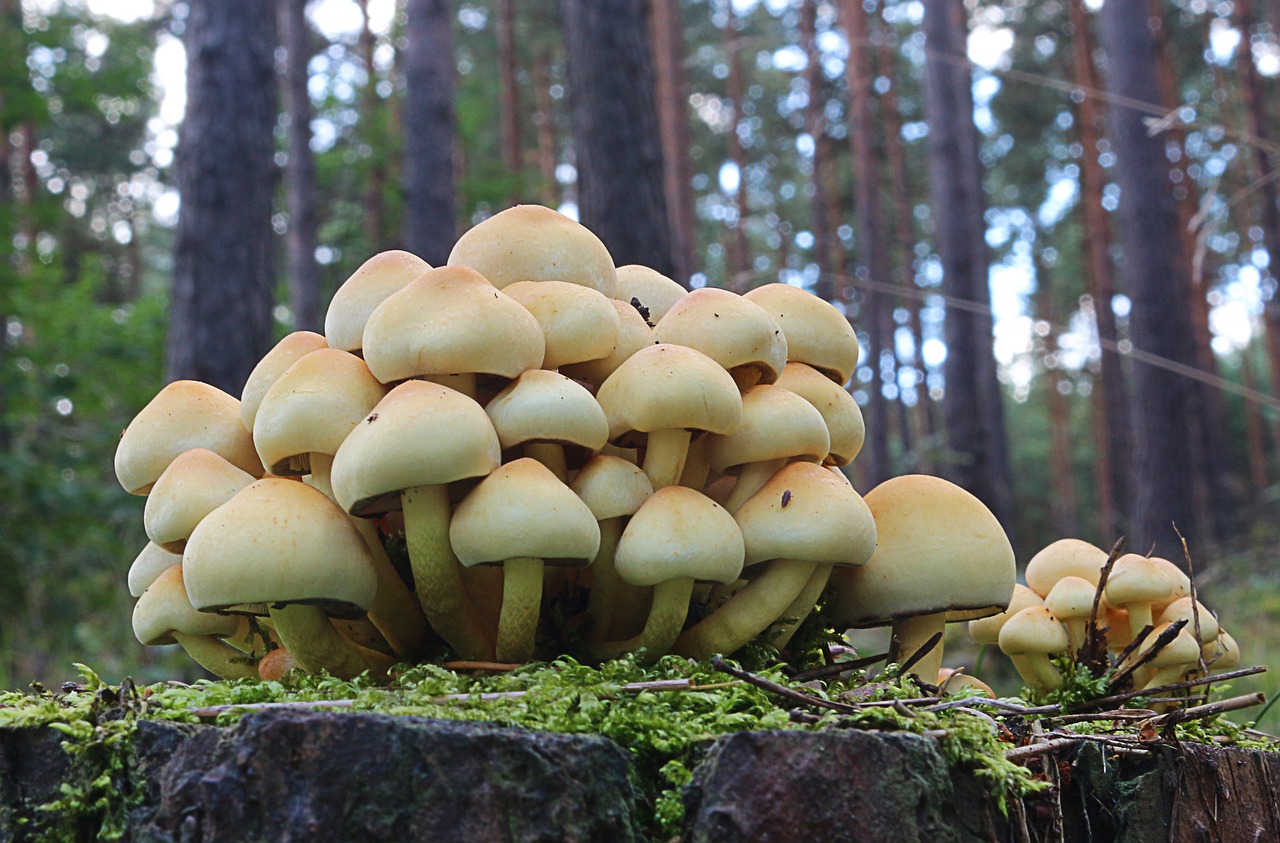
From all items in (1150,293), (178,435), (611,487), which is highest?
(1150,293)

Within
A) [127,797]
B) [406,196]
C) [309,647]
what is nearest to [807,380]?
[309,647]

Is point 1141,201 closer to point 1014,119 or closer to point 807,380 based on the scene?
point 807,380

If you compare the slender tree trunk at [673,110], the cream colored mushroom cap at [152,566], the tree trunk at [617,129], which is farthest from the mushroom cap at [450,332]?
the slender tree trunk at [673,110]

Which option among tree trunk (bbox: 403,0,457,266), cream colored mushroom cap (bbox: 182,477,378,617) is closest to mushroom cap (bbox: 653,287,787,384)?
cream colored mushroom cap (bbox: 182,477,378,617)

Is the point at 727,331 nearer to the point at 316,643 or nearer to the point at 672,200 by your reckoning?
the point at 316,643

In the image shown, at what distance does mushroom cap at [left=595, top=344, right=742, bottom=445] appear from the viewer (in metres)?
1.64

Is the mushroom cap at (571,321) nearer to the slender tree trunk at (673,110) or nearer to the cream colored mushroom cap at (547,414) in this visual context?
the cream colored mushroom cap at (547,414)

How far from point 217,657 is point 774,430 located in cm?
124

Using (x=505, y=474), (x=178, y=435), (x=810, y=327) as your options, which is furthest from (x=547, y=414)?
(x=178, y=435)

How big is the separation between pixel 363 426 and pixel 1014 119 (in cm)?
2261

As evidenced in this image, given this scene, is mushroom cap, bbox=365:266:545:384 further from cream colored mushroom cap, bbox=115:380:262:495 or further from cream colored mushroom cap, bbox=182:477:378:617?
cream colored mushroom cap, bbox=115:380:262:495

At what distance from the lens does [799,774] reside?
1.22m

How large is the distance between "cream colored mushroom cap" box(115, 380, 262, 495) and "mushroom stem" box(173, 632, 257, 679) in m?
0.33

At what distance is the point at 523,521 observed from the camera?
4.94 feet
